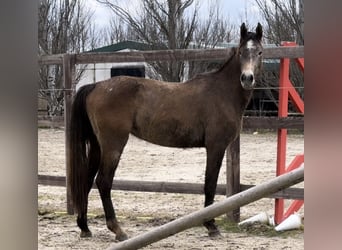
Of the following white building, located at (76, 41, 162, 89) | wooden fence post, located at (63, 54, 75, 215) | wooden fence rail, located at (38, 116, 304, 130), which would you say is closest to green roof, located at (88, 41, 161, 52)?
white building, located at (76, 41, 162, 89)

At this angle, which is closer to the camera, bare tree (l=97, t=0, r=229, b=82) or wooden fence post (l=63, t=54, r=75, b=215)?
bare tree (l=97, t=0, r=229, b=82)

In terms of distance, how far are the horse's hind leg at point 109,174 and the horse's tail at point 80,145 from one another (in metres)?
0.04

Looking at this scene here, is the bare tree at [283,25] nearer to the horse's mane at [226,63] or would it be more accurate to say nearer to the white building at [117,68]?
the horse's mane at [226,63]

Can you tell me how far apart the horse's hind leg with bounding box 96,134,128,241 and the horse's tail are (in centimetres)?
4

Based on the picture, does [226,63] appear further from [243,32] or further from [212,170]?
[212,170]

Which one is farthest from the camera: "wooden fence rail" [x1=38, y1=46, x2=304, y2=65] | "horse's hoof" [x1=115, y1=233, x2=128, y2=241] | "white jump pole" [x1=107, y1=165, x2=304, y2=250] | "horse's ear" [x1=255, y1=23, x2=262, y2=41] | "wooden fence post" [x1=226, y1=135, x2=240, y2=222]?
"wooden fence post" [x1=226, y1=135, x2=240, y2=222]

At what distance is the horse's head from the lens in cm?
119

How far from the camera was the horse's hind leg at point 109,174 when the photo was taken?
1404 mm

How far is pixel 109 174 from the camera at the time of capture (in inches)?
56.5

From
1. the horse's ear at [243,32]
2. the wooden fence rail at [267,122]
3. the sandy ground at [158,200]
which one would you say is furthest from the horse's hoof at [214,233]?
the horse's ear at [243,32]

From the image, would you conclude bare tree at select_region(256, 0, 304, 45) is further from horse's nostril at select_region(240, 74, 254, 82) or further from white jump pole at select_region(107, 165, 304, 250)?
white jump pole at select_region(107, 165, 304, 250)

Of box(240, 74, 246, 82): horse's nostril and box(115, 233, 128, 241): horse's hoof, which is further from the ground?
box(240, 74, 246, 82): horse's nostril

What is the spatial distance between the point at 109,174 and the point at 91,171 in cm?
5

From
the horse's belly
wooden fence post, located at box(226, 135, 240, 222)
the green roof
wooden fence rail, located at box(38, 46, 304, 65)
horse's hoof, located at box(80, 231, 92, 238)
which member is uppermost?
the green roof
